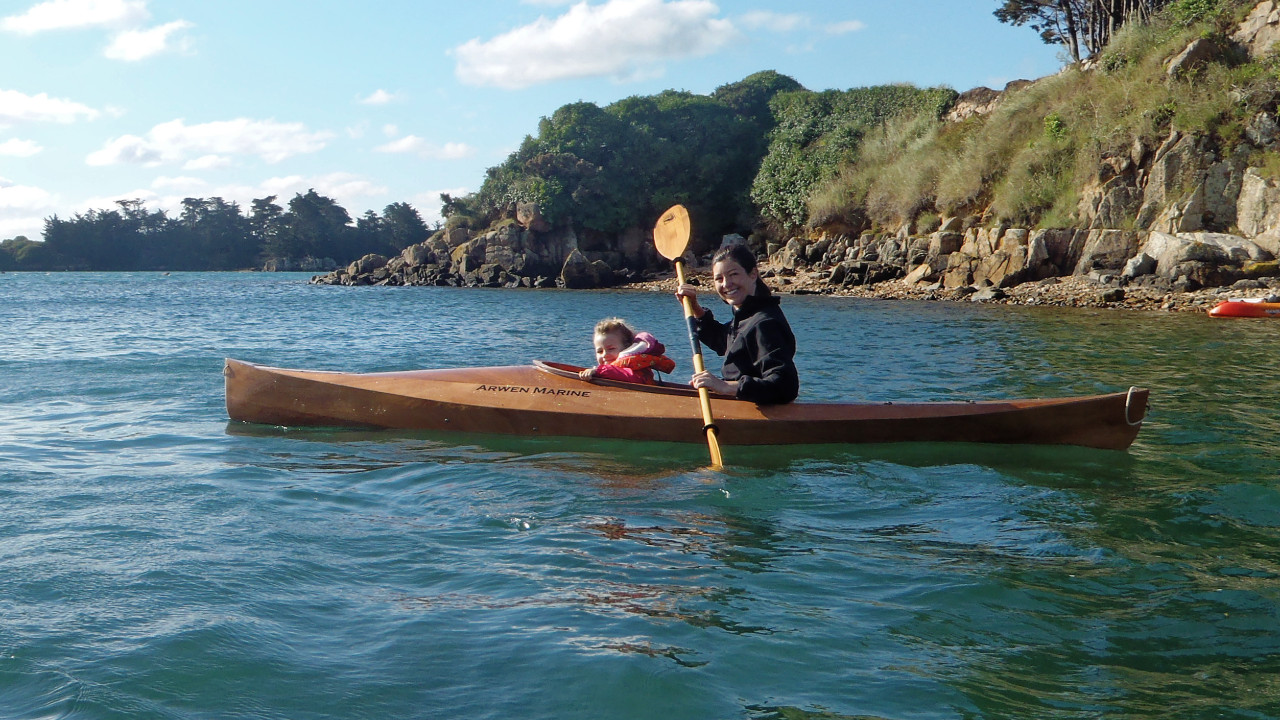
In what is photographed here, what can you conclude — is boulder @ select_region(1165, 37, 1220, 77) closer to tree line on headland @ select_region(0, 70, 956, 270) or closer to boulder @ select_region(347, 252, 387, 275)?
tree line on headland @ select_region(0, 70, 956, 270)

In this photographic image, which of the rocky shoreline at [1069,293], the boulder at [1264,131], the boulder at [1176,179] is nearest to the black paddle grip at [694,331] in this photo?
the rocky shoreline at [1069,293]

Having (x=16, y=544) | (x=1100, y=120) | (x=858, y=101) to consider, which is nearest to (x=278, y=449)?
(x=16, y=544)

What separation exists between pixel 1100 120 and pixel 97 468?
22.9m

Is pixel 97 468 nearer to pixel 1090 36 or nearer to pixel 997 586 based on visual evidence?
pixel 997 586

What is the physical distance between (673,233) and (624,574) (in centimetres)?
434

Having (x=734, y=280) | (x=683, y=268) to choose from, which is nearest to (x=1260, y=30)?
(x=683, y=268)

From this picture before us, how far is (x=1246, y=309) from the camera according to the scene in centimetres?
1543

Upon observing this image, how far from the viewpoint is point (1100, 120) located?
22.8 m

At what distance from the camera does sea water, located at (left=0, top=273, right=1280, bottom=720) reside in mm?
2977

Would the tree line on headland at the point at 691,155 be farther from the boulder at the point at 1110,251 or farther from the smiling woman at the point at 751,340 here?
the smiling woman at the point at 751,340

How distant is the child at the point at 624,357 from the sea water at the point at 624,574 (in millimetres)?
489

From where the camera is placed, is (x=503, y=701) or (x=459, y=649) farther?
(x=459, y=649)

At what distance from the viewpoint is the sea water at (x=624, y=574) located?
2.98m

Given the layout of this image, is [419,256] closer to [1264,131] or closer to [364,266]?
[364,266]
